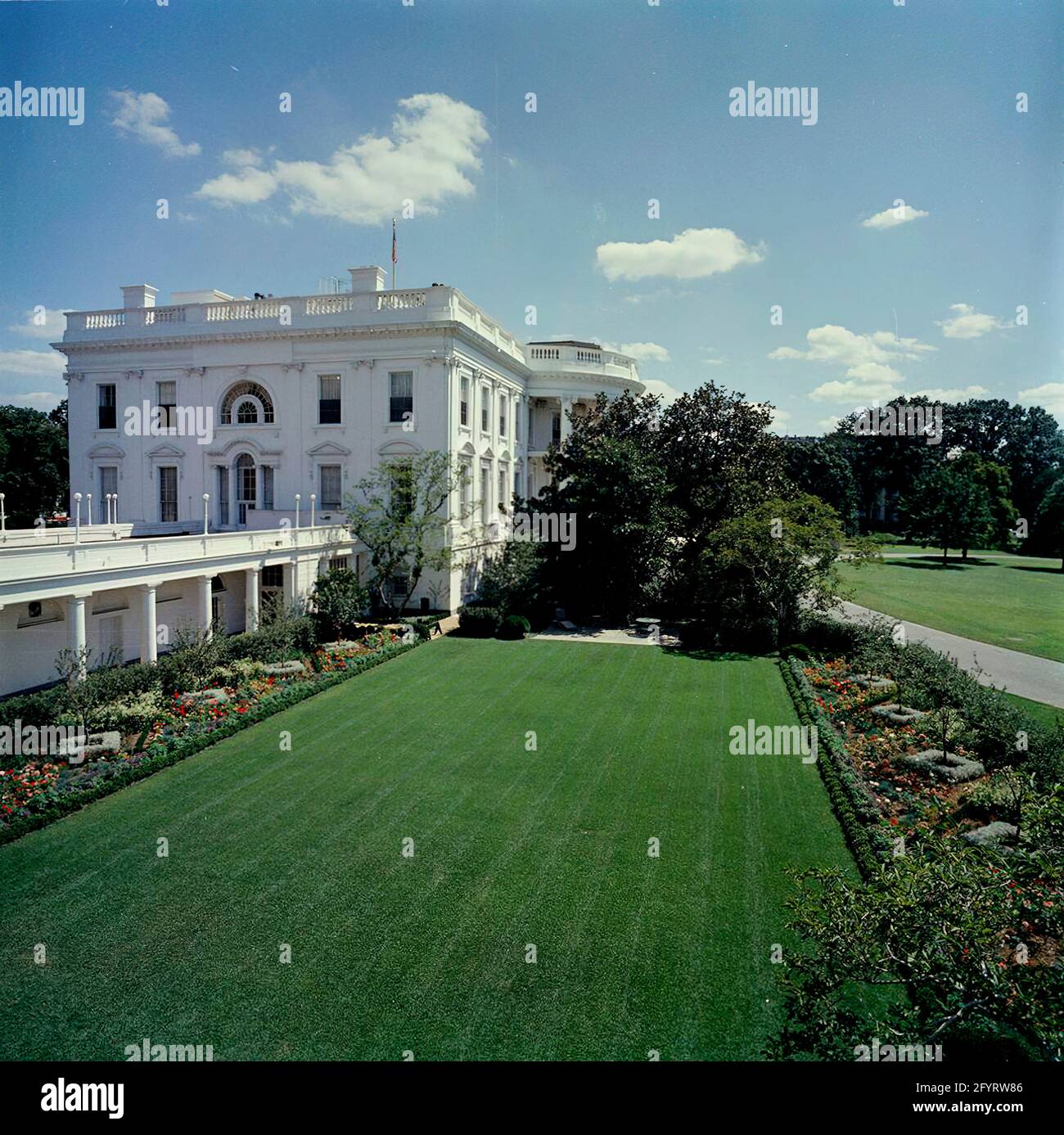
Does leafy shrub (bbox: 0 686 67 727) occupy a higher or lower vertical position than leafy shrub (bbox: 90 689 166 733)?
higher

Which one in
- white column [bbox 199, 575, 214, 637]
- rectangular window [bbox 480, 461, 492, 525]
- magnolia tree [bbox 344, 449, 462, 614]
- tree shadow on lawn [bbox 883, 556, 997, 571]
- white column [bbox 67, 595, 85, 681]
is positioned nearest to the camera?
white column [bbox 67, 595, 85, 681]

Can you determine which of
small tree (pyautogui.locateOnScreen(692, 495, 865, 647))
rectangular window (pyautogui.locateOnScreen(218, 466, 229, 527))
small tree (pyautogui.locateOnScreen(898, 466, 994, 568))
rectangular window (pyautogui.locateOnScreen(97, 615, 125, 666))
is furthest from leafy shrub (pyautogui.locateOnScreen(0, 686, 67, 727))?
small tree (pyautogui.locateOnScreen(898, 466, 994, 568))

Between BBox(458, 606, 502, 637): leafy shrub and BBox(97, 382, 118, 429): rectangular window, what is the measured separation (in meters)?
21.5

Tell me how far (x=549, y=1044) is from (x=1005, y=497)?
74.0 metres

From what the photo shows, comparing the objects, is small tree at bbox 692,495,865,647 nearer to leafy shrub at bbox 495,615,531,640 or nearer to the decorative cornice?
leafy shrub at bbox 495,615,531,640

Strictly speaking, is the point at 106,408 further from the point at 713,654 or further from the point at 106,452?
the point at 713,654

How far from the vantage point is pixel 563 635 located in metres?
30.5

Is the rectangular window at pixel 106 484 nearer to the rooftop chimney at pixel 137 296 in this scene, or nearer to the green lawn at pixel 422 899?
the rooftop chimney at pixel 137 296

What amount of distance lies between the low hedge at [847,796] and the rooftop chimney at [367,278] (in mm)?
24796

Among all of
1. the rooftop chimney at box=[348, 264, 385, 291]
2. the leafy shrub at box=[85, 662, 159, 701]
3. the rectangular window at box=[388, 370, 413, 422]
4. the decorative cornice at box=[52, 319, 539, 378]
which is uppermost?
the rooftop chimney at box=[348, 264, 385, 291]

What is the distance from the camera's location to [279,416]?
110 ft

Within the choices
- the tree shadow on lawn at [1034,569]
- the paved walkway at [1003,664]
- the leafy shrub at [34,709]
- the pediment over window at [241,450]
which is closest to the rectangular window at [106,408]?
the pediment over window at [241,450]

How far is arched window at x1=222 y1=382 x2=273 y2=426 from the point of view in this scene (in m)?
33.9

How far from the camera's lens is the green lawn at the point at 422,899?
787 cm
